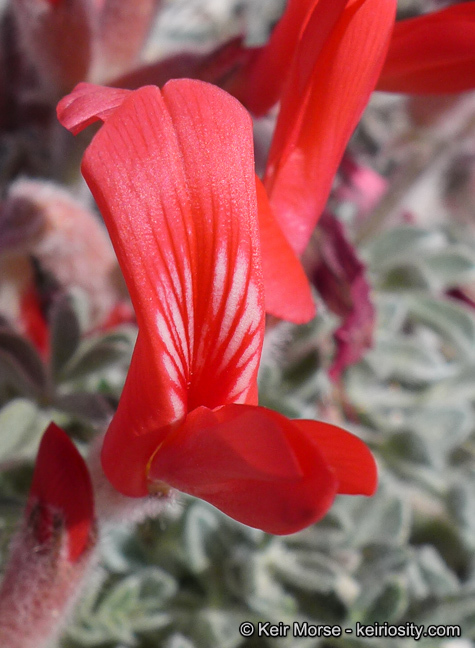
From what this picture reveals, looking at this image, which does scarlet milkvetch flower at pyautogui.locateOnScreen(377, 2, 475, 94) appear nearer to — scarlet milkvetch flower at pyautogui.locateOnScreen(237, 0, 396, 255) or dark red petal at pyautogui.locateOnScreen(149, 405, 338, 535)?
scarlet milkvetch flower at pyautogui.locateOnScreen(237, 0, 396, 255)

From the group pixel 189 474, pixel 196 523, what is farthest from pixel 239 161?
pixel 196 523

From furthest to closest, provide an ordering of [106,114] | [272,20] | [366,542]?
1. [272,20]
2. [366,542]
3. [106,114]

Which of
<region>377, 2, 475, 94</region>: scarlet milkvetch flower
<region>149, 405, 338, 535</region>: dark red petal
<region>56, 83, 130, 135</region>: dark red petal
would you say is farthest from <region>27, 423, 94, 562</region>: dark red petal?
<region>377, 2, 475, 94</region>: scarlet milkvetch flower

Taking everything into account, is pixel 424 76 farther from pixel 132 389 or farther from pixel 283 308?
pixel 132 389

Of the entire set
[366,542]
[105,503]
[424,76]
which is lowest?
[366,542]

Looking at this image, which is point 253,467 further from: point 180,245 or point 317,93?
point 317,93

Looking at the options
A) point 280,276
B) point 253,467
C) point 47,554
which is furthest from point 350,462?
point 47,554

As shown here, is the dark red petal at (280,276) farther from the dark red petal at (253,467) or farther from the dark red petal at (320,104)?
the dark red petal at (253,467)
